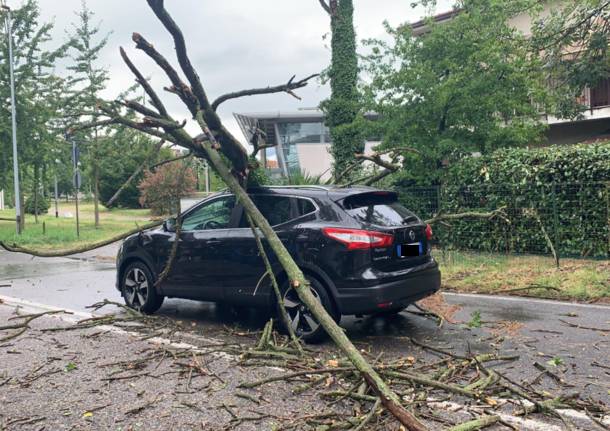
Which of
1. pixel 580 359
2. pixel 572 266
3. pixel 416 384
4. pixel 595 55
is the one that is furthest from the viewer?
pixel 595 55

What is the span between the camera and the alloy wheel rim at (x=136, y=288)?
7.21 meters

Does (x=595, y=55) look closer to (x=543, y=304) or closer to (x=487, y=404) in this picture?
(x=543, y=304)

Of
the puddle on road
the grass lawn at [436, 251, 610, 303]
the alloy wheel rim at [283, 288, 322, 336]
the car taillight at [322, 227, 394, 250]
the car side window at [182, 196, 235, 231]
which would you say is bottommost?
the puddle on road

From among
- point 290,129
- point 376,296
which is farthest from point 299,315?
Answer: point 290,129

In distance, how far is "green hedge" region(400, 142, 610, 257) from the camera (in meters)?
10.3

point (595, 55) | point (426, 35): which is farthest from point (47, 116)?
point (595, 55)

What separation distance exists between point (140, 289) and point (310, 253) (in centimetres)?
277

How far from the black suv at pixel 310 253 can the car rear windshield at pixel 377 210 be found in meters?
0.01

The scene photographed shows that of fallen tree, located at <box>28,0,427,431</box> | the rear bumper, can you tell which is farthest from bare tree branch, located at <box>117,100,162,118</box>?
the rear bumper

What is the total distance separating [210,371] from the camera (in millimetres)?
4805

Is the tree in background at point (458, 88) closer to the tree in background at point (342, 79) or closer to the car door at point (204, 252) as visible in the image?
the tree in background at point (342, 79)

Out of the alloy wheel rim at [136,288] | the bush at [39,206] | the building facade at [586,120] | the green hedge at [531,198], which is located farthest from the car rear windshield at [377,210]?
the bush at [39,206]

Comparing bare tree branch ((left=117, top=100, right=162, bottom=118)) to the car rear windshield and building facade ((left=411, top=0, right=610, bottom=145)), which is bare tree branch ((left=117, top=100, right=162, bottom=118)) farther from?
building facade ((left=411, top=0, right=610, bottom=145))

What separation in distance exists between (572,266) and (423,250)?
189 inches
